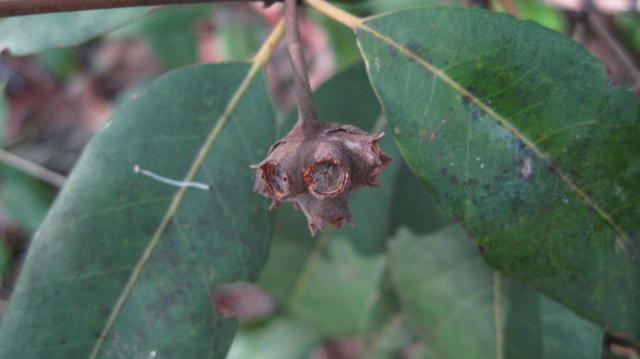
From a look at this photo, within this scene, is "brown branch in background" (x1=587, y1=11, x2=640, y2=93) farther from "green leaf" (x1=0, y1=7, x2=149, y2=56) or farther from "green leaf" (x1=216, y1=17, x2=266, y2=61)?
"green leaf" (x1=216, y1=17, x2=266, y2=61)

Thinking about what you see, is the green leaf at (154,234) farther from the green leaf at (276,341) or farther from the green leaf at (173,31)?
the green leaf at (173,31)

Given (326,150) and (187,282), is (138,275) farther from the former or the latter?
(326,150)

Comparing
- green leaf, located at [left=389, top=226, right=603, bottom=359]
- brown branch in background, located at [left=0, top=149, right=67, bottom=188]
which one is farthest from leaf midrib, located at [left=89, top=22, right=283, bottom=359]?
brown branch in background, located at [left=0, top=149, right=67, bottom=188]

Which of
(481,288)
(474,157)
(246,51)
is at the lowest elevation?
(481,288)

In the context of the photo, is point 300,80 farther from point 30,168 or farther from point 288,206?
point 30,168

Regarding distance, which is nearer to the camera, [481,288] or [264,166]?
[264,166]

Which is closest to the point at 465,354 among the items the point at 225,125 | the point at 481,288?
the point at 481,288

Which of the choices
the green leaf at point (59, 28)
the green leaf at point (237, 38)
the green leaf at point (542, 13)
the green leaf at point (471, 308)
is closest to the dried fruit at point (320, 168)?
the green leaf at point (59, 28)
